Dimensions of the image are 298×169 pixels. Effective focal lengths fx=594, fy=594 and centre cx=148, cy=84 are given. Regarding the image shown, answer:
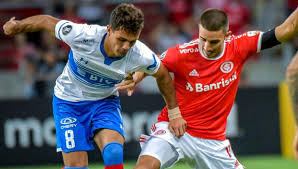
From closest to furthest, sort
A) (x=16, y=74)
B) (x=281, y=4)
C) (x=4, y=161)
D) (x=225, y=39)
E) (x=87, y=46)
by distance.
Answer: (x=87, y=46), (x=225, y=39), (x=4, y=161), (x=16, y=74), (x=281, y=4)

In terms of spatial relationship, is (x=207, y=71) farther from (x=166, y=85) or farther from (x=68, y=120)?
(x=68, y=120)

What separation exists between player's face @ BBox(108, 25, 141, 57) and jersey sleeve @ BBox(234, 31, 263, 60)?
1146mm

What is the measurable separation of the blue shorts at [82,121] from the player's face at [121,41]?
2.16ft

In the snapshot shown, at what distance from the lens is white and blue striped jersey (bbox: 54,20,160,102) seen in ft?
18.5

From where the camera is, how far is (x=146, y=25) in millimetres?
13281

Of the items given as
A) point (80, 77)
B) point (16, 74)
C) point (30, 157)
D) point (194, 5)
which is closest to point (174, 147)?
point (80, 77)

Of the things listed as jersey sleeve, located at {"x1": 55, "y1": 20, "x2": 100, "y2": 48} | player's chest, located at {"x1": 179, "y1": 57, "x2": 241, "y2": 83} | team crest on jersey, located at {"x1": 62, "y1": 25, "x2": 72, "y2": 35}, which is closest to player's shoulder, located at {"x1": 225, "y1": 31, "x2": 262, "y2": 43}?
player's chest, located at {"x1": 179, "y1": 57, "x2": 241, "y2": 83}

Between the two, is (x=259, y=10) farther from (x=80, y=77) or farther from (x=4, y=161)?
(x=80, y=77)

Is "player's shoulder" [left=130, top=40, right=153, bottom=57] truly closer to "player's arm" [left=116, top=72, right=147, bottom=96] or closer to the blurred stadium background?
"player's arm" [left=116, top=72, right=147, bottom=96]

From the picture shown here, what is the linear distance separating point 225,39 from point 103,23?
21.5 feet

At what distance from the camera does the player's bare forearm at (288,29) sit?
5086 mm

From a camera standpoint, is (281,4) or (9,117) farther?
(281,4)

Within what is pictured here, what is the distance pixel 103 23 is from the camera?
40.6 feet

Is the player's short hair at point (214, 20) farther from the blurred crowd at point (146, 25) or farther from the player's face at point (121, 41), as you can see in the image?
the blurred crowd at point (146, 25)
